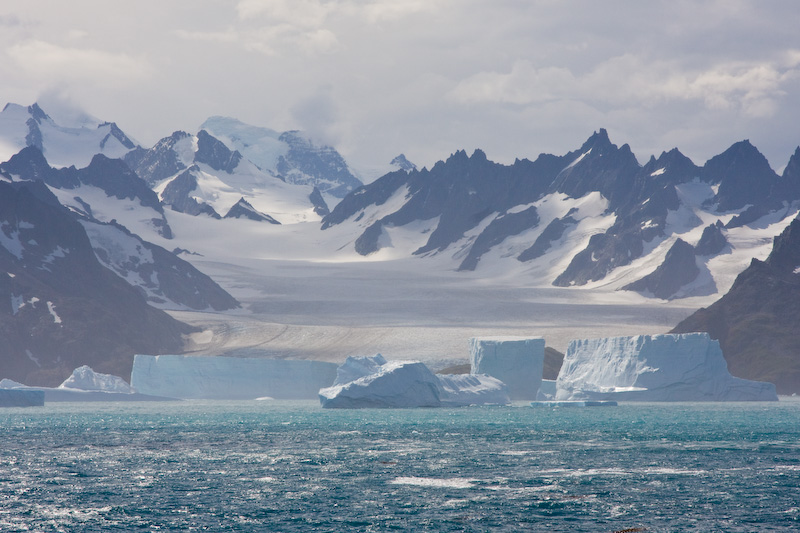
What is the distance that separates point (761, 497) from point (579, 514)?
612cm

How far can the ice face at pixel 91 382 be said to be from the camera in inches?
3477

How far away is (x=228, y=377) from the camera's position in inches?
3561

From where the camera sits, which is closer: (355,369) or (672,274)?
(355,369)

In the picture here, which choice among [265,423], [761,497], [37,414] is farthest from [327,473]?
[37,414]

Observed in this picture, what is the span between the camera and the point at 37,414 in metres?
69.2

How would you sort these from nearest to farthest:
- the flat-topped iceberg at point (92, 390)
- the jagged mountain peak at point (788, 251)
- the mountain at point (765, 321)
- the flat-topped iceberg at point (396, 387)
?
1. the flat-topped iceberg at point (396, 387)
2. the flat-topped iceberg at point (92, 390)
3. the mountain at point (765, 321)
4. the jagged mountain peak at point (788, 251)

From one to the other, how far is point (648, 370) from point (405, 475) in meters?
38.8

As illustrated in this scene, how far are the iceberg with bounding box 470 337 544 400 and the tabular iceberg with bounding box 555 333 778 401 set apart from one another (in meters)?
2.42

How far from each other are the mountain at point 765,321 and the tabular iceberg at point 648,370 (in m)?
30.5

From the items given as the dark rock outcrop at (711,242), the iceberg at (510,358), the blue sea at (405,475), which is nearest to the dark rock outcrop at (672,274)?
the dark rock outcrop at (711,242)

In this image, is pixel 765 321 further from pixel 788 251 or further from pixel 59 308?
pixel 59 308

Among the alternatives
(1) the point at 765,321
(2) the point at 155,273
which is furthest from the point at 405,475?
(2) the point at 155,273

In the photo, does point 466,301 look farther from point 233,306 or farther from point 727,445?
point 727,445

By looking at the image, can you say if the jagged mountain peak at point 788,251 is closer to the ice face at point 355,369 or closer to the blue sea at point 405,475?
the blue sea at point 405,475
